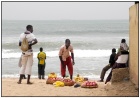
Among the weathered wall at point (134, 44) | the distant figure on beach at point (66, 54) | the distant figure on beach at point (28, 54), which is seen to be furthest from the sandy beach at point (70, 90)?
the distant figure on beach at point (66, 54)

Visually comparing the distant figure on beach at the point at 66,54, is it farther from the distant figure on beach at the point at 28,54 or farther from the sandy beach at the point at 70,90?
the sandy beach at the point at 70,90

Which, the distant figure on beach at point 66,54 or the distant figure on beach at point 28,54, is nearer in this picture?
the distant figure on beach at point 28,54

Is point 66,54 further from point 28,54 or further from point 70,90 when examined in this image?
point 70,90

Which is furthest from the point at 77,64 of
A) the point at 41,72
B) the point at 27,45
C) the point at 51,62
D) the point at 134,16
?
the point at 134,16

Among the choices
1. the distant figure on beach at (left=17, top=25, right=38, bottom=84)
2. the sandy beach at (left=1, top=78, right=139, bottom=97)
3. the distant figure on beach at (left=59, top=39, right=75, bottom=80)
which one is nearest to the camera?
the sandy beach at (left=1, top=78, right=139, bottom=97)

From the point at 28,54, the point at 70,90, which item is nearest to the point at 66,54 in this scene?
the point at 28,54

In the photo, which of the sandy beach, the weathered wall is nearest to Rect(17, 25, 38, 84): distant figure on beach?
the sandy beach

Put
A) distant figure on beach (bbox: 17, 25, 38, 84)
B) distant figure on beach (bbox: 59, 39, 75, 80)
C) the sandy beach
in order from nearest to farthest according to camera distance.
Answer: the sandy beach → distant figure on beach (bbox: 17, 25, 38, 84) → distant figure on beach (bbox: 59, 39, 75, 80)

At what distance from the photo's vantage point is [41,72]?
13.5 metres

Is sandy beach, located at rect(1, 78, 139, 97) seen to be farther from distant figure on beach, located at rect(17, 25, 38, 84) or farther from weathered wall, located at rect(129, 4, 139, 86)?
distant figure on beach, located at rect(17, 25, 38, 84)

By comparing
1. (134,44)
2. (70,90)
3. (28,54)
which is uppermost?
(134,44)

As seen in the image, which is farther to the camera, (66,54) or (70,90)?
(66,54)

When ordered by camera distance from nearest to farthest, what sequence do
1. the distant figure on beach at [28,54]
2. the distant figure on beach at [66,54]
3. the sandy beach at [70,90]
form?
the sandy beach at [70,90], the distant figure on beach at [28,54], the distant figure on beach at [66,54]

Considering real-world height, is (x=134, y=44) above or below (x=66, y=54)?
above
